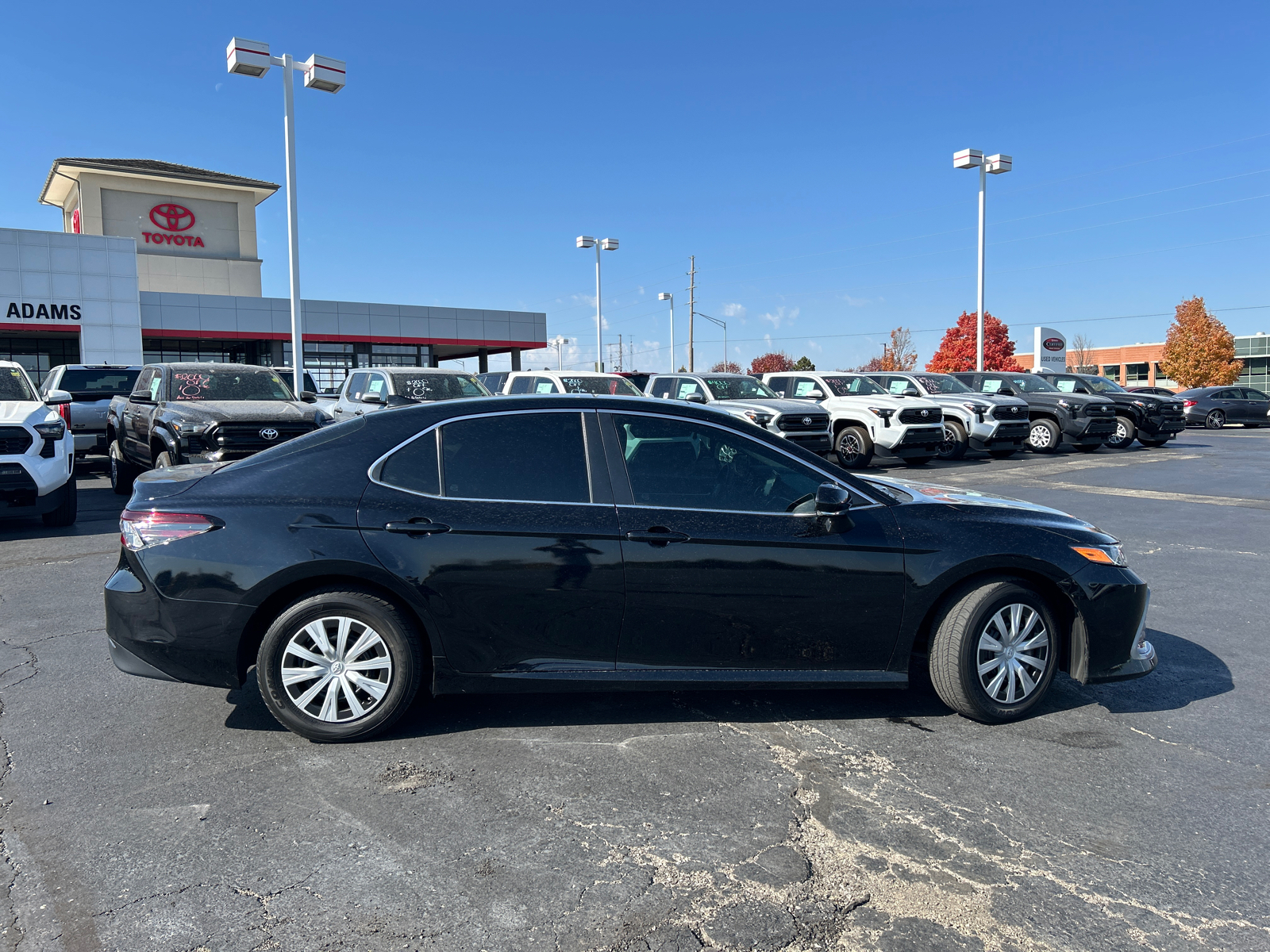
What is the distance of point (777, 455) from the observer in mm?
4324

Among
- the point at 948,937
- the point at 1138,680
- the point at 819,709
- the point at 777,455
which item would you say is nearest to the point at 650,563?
the point at 777,455

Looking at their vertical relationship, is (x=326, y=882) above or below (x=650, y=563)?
below

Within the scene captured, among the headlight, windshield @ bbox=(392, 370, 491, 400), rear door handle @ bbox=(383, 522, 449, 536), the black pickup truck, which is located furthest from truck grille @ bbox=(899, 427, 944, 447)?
rear door handle @ bbox=(383, 522, 449, 536)

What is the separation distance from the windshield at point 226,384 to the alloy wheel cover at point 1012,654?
10676 millimetres

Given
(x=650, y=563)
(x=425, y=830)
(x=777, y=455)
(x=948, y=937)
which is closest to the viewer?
(x=948, y=937)

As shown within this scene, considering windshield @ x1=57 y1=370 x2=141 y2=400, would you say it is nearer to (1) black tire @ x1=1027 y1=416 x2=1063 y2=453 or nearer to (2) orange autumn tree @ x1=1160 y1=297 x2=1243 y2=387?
(1) black tire @ x1=1027 y1=416 x2=1063 y2=453

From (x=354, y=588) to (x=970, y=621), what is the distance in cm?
279

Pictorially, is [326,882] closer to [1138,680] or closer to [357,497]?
[357,497]

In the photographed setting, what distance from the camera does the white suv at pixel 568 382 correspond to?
16172mm

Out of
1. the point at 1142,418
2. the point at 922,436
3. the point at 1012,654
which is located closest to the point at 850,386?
the point at 922,436

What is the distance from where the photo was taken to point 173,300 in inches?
1380

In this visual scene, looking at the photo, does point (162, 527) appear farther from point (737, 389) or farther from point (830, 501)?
point (737, 389)

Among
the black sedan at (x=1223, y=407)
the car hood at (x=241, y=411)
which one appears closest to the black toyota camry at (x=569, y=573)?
the car hood at (x=241, y=411)

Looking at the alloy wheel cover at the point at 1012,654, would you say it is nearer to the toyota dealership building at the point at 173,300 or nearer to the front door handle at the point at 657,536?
the front door handle at the point at 657,536
